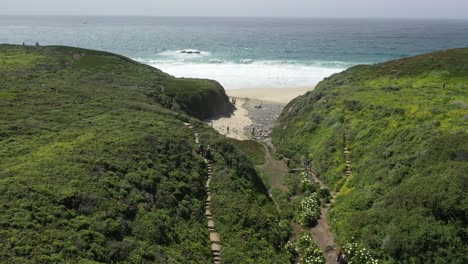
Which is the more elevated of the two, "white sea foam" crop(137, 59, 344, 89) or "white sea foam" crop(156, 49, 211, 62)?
"white sea foam" crop(156, 49, 211, 62)

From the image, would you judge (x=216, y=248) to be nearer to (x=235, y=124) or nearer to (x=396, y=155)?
(x=396, y=155)

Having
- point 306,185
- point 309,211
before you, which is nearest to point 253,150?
point 306,185

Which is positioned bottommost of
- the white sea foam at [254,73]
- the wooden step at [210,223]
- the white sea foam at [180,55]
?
the wooden step at [210,223]

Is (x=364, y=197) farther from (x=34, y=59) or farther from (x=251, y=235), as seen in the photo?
(x=34, y=59)

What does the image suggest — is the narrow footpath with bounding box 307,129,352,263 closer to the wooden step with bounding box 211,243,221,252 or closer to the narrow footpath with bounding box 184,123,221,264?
the wooden step with bounding box 211,243,221,252

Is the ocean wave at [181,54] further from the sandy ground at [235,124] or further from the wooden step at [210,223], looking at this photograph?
the wooden step at [210,223]

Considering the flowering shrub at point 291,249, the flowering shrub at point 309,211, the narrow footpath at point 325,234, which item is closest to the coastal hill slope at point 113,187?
the flowering shrub at point 291,249

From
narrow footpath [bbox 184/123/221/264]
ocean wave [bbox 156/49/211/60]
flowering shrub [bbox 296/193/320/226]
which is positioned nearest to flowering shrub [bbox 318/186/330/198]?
flowering shrub [bbox 296/193/320/226]
